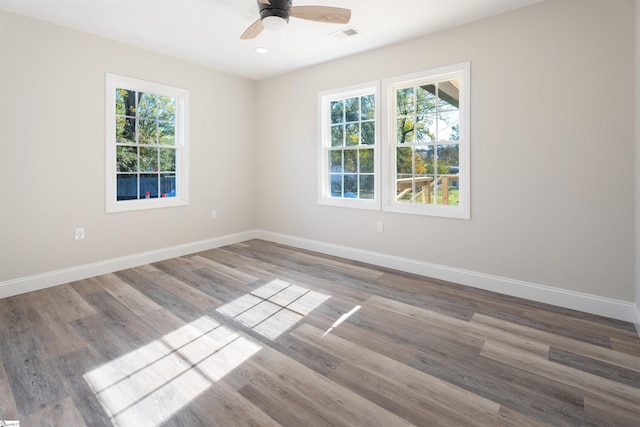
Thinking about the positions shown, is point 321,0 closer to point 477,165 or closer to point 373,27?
point 373,27

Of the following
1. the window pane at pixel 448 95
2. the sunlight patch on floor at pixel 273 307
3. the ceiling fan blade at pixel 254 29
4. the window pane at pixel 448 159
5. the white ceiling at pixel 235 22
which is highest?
the white ceiling at pixel 235 22

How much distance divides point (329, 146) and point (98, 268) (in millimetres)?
3319

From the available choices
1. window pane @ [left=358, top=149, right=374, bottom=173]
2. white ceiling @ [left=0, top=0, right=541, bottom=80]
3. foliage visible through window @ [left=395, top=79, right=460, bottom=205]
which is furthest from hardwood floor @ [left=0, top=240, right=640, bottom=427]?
white ceiling @ [left=0, top=0, right=541, bottom=80]

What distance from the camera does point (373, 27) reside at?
3391mm

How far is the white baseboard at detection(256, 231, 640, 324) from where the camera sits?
271cm

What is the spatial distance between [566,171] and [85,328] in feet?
14.0

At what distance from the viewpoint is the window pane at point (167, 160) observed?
4.43m

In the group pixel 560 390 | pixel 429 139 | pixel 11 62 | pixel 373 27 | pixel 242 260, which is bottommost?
pixel 560 390

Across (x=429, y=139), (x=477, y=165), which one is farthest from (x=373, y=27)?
(x=477, y=165)

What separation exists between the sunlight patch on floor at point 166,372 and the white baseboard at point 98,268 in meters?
1.94

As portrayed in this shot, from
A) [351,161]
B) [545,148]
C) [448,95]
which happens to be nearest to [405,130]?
[448,95]

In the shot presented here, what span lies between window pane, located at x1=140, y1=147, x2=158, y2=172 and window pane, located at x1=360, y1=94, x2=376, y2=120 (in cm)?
284

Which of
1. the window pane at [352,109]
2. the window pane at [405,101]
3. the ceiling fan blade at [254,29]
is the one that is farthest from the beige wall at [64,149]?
the window pane at [405,101]

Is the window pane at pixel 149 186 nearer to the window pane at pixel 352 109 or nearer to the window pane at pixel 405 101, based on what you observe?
the window pane at pixel 352 109
